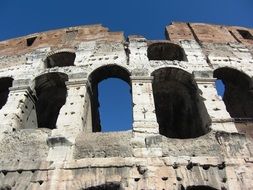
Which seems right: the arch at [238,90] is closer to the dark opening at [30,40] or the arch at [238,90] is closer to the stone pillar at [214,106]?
the stone pillar at [214,106]

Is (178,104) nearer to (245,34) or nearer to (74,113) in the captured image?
(74,113)

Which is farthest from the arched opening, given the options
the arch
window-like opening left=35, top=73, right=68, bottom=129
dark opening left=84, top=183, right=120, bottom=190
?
the arch

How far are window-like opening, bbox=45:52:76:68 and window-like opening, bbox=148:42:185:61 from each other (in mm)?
2994

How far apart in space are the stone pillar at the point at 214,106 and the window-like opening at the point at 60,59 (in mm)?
4996

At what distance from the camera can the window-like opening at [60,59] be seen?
1175cm

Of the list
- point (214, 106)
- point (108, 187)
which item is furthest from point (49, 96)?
point (214, 106)

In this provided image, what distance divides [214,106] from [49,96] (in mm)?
5961

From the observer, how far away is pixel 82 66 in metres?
10.4

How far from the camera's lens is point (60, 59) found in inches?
474

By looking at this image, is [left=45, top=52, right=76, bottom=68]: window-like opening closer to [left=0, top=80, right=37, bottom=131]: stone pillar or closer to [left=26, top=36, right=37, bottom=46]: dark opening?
[left=0, top=80, right=37, bottom=131]: stone pillar

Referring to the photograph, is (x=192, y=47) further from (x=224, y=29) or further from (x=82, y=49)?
(x=82, y=49)

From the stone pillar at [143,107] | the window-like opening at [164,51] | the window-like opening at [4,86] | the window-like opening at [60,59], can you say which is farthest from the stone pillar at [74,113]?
the window-like opening at [164,51]

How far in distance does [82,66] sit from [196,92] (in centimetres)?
377

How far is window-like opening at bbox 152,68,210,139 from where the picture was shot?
952 cm
